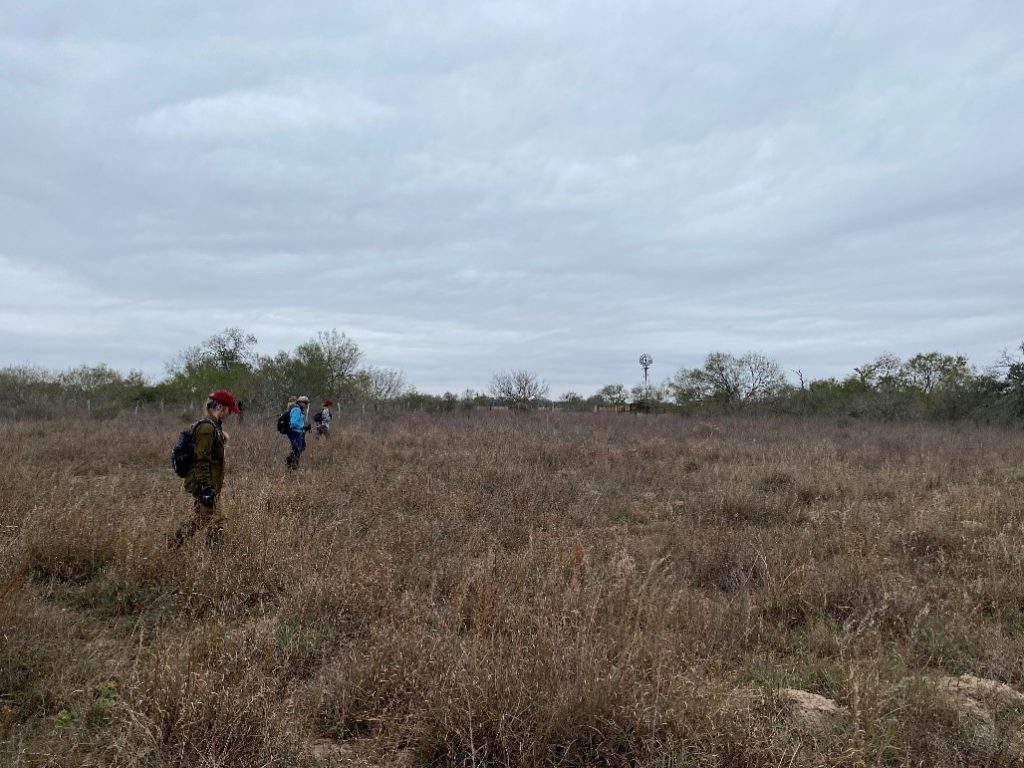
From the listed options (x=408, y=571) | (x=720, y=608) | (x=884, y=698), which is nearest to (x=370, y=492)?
(x=408, y=571)

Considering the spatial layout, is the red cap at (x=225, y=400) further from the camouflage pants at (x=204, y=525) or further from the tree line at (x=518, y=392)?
the tree line at (x=518, y=392)

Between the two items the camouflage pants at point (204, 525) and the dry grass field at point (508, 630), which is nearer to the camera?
the dry grass field at point (508, 630)

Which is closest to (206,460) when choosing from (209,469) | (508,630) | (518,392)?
(209,469)

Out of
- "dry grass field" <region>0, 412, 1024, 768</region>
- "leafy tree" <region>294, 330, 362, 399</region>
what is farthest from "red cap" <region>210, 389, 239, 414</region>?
"leafy tree" <region>294, 330, 362, 399</region>

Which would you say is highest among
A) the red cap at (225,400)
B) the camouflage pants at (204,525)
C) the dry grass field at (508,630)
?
the red cap at (225,400)

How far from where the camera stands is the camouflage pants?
501 centimetres

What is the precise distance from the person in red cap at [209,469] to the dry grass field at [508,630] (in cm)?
23

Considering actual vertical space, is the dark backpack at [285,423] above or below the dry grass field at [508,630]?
above

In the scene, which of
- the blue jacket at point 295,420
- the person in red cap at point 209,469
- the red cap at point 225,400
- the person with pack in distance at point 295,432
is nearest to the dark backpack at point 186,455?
the person in red cap at point 209,469

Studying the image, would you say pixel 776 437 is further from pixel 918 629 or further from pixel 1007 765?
pixel 1007 765

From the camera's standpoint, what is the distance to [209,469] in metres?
5.43

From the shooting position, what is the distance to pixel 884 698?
2.99 m

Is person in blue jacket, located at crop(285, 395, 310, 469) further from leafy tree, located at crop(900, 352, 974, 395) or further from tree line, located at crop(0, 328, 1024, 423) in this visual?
leafy tree, located at crop(900, 352, 974, 395)

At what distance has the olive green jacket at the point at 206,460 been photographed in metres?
5.37
